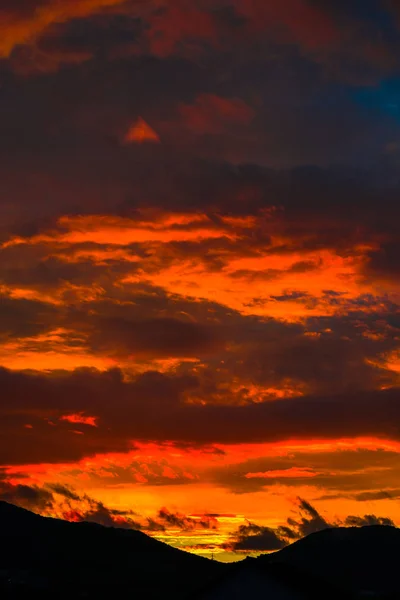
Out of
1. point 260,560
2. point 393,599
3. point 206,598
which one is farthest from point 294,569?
point 393,599

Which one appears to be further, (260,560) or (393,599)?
(393,599)

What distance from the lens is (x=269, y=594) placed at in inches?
2472

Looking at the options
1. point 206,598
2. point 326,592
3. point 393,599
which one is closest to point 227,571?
point 206,598

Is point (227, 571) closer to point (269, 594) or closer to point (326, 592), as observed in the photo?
point (269, 594)

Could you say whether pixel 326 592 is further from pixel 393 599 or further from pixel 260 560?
pixel 393 599

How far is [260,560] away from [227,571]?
8.81ft

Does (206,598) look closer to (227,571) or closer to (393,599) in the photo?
(227,571)

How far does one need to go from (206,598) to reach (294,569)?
6997 millimetres

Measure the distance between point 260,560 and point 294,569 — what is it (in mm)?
2642

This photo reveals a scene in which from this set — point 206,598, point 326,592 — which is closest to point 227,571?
point 206,598

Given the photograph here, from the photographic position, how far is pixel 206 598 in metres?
63.3

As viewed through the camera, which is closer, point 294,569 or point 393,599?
point 294,569

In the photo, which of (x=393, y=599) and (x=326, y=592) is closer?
(x=326, y=592)

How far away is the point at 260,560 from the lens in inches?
2532
